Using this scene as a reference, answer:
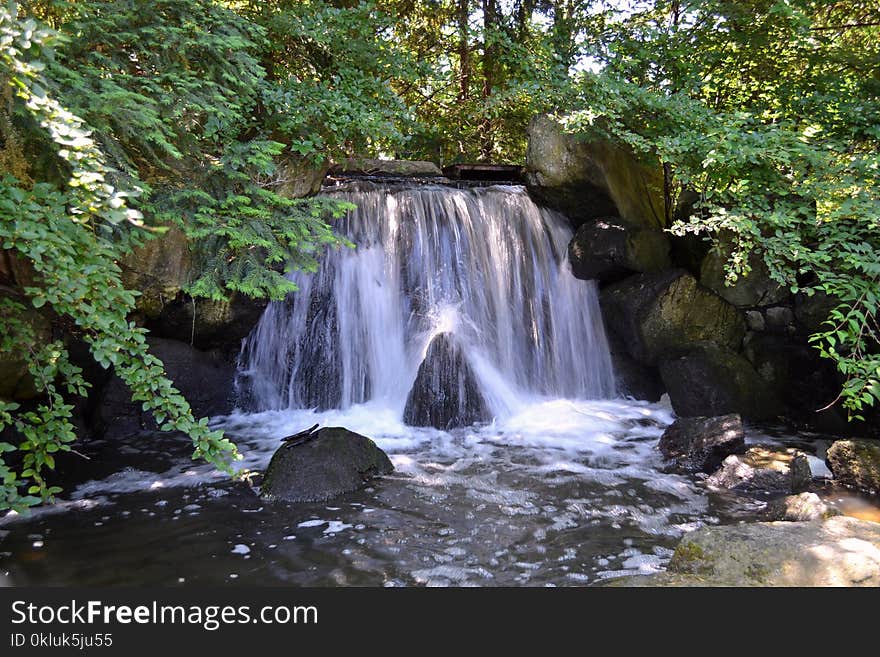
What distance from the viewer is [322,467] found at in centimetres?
550

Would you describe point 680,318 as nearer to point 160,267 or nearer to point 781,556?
point 781,556

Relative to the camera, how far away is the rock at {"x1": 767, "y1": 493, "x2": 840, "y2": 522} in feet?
14.7

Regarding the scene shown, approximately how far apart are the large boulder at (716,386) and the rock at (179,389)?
604cm

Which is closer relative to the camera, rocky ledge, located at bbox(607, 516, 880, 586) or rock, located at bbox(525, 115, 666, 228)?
rocky ledge, located at bbox(607, 516, 880, 586)

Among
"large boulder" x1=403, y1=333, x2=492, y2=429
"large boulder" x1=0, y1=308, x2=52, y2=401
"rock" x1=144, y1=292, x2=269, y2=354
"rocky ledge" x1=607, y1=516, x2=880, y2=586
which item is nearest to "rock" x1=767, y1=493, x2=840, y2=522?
"rocky ledge" x1=607, y1=516, x2=880, y2=586

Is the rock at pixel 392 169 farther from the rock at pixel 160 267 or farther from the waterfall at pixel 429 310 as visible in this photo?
the rock at pixel 160 267

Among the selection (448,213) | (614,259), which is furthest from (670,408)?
(448,213)

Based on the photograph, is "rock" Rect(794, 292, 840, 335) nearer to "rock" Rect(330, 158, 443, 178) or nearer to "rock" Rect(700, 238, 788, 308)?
"rock" Rect(700, 238, 788, 308)

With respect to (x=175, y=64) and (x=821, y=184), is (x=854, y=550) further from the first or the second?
(x=175, y=64)

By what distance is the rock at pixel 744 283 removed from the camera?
8188 mm

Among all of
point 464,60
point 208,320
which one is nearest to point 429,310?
point 208,320

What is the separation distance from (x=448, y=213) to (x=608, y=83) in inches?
120

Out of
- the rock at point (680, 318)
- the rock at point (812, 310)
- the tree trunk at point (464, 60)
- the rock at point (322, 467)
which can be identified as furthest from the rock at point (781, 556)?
the tree trunk at point (464, 60)

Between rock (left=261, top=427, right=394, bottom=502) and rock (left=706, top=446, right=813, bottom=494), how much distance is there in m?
3.18
